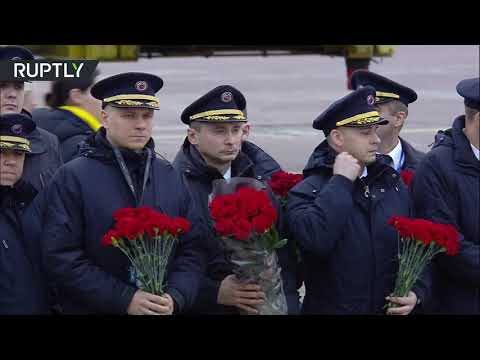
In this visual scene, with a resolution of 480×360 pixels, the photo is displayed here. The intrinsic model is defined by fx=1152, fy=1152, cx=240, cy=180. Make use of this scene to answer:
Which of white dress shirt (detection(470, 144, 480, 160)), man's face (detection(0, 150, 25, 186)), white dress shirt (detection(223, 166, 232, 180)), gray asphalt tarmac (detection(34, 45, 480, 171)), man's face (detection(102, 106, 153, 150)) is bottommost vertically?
gray asphalt tarmac (detection(34, 45, 480, 171))

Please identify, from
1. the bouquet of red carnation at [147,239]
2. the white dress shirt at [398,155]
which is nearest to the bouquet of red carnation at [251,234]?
the bouquet of red carnation at [147,239]

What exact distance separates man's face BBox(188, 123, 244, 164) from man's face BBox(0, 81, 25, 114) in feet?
3.37

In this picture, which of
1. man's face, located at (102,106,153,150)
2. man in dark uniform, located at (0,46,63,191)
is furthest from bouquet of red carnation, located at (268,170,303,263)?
man in dark uniform, located at (0,46,63,191)

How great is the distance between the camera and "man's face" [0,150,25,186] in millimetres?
4676

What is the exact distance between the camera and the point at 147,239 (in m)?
4.34

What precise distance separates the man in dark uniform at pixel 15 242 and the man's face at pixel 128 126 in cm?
40

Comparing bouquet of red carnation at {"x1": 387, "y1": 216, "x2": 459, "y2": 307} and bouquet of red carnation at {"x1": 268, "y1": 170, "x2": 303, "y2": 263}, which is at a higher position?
bouquet of red carnation at {"x1": 268, "y1": 170, "x2": 303, "y2": 263}

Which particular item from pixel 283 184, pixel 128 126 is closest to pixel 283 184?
pixel 283 184

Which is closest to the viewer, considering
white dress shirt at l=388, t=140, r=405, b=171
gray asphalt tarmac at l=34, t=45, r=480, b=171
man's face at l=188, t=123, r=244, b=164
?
man's face at l=188, t=123, r=244, b=164

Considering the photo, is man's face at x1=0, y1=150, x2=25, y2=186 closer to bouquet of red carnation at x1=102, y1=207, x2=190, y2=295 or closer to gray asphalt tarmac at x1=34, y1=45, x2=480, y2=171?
bouquet of red carnation at x1=102, y1=207, x2=190, y2=295

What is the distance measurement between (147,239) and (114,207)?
0.86 ft

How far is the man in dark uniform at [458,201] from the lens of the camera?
4.85 m
